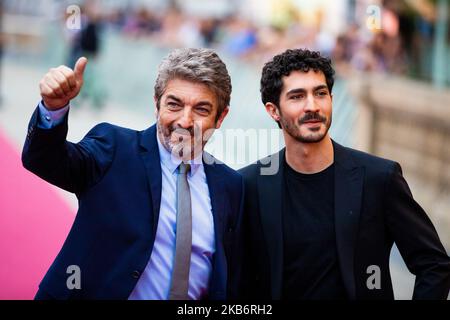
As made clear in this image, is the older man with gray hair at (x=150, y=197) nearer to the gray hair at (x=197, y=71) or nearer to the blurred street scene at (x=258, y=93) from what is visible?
the gray hair at (x=197, y=71)

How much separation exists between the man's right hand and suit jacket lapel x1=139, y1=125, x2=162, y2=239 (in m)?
0.50

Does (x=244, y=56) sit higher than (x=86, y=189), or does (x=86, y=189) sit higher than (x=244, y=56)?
(x=244, y=56)

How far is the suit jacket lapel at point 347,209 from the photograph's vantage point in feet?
11.9

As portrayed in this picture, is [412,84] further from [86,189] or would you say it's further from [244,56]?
[86,189]

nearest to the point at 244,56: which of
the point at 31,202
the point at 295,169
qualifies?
the point at 31,202

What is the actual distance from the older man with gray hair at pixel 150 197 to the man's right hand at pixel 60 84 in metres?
0.01

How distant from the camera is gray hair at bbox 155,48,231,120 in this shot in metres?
3.61

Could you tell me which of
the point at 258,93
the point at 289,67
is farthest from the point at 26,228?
the point at 289,67

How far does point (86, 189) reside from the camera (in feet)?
11.3

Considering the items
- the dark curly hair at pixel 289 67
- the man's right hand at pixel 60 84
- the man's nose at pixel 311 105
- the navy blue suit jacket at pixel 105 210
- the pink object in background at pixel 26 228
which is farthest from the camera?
the pink object in background at pixel 26 228

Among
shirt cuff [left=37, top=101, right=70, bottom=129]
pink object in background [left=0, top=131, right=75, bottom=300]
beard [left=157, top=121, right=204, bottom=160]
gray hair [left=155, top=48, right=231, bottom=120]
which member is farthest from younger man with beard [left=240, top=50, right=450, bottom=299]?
pink object in background [left=0, top=131, right=75, bottom=300]

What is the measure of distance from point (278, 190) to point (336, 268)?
16.9 inches

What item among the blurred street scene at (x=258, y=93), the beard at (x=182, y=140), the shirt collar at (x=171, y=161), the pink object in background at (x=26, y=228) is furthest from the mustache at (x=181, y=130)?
the pink object in background at (x=26, y=228)

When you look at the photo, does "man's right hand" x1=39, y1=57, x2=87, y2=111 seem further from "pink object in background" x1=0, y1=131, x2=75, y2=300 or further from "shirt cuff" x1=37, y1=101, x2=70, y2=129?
"pink object in background" x1=0, y1=131, x2=75, y2=300
